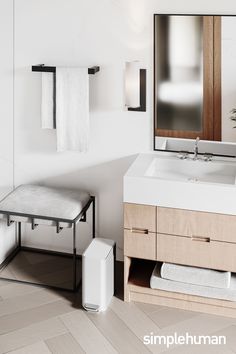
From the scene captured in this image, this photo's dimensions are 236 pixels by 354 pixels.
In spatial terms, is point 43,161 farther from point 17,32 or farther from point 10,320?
point 10,320

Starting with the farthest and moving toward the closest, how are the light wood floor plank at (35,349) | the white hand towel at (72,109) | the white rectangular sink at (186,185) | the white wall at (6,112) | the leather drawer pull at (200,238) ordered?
the white wall at (6,112) < the white hand towel at (72,109) < the leather drawer pull at (200,238) < the white rectangular sink at (186,185) < the light wood floor plank at (35,349)

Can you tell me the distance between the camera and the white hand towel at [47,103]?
3246 millimetres

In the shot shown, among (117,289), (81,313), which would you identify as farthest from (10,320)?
(117,289)

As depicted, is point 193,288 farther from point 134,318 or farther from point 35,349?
point 35,349

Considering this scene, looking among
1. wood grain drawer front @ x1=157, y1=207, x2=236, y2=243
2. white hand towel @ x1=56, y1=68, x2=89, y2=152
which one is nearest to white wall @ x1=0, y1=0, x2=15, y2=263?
white hand towel @ x1=56, y1=68, x2=89, y2=152

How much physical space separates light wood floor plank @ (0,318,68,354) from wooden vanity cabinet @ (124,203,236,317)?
0.44 metres

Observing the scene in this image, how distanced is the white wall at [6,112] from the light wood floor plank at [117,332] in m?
0.87

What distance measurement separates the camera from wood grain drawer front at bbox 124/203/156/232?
2.89m

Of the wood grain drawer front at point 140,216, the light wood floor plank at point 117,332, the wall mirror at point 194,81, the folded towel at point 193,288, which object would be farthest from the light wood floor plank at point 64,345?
the wall mirror at point 194,81

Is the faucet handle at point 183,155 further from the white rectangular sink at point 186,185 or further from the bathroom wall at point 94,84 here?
the bathroom wall at point 94,84

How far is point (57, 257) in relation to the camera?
3629mm

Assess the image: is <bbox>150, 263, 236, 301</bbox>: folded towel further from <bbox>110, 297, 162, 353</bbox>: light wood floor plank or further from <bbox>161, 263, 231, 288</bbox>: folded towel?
<bbox>110, 297, 162, 353</bbox>: light wood floor plank

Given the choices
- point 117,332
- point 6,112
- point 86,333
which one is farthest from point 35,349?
point 6,112

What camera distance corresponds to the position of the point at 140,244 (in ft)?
9.75
